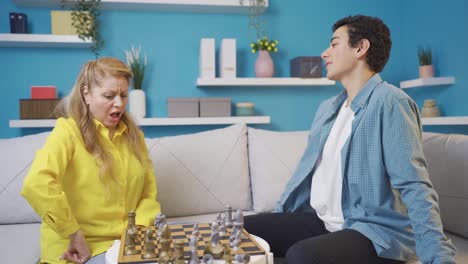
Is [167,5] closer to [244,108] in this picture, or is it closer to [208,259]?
[244,108]

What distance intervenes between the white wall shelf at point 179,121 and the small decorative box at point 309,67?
1.29ft

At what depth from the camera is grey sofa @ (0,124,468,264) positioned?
206 cm

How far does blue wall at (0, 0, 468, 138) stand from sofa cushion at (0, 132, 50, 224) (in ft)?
1.95

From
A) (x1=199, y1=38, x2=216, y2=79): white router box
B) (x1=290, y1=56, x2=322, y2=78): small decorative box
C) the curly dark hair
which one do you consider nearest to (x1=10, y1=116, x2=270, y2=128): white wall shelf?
(x1=199, y1=38, x2=216, y2=79): white router box

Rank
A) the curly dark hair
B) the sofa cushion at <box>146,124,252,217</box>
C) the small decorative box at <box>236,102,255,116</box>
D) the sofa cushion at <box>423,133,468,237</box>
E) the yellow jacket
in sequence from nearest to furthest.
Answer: the yellow jacket → the curly dark hair → the sofa cushion at <box>423,133,468,237</box> → the sofa cushion at <box>146,124,252,217</box> → the small decorative box at <box>236,102,255,116</box>

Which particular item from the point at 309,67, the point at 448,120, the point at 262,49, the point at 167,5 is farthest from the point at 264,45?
the point at 448,120

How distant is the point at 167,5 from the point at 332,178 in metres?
1.78

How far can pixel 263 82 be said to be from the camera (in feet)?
9.82

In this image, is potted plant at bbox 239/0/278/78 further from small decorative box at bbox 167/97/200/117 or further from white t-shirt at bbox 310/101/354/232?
white t-shirt at bbox 310/101/354/232

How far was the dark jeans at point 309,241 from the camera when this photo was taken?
1.35m

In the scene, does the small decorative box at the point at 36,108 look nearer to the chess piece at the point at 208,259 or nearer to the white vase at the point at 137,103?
the white vase at the point at 137,103

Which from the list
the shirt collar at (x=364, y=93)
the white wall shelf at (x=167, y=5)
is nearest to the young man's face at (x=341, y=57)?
the shirt collar at (x=364, y=93)

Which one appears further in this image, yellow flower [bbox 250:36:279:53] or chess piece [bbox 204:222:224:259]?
yellow flower [bbox 250:36:279:53]

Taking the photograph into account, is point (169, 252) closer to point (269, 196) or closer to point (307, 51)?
point (269, 196)
